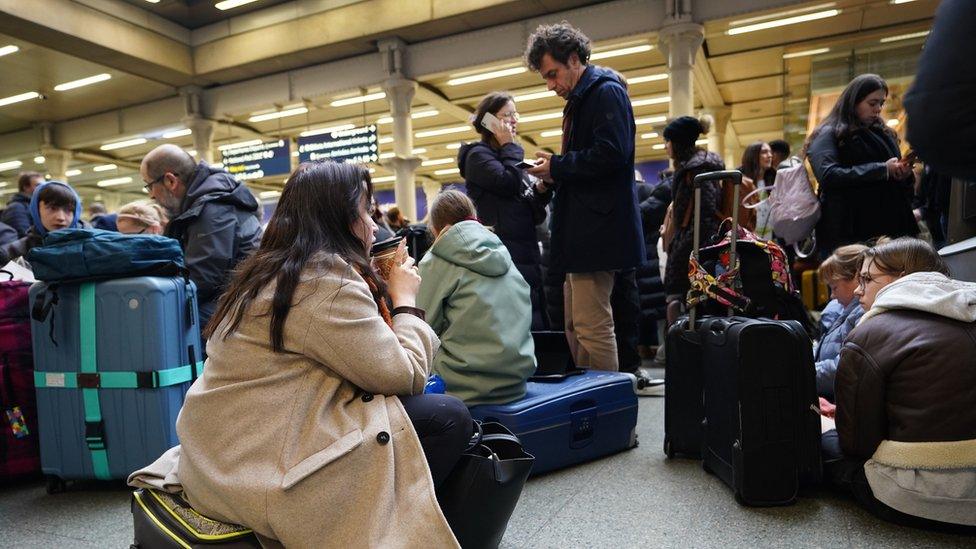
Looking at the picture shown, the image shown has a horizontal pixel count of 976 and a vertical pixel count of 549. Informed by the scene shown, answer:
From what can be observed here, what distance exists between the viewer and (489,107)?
3.32 metres

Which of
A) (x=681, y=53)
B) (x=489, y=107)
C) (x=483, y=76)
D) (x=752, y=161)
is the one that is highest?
(x=483, y=76)

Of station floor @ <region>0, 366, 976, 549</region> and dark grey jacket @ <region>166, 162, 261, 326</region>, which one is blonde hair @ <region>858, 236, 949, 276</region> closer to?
station floor @ <region>0, 366, 976, 549</region>

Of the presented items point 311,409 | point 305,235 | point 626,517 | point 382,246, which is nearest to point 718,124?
point 626,517

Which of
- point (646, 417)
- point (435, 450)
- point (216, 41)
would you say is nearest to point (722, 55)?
point (216, 41)

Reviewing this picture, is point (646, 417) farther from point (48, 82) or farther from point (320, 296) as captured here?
point (48, 82)

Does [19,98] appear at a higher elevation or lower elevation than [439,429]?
higher

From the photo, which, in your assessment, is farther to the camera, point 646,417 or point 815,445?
point 646,417

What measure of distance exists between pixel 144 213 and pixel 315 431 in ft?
8.49

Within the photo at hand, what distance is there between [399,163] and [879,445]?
29.0 feet

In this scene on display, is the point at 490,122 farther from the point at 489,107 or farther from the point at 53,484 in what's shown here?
the point at 53,484

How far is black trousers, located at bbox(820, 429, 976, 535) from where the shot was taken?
5.74 feet

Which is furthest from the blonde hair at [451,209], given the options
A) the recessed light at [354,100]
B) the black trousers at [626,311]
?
the recessed light at [354,100]

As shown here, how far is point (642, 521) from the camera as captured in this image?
191 cm

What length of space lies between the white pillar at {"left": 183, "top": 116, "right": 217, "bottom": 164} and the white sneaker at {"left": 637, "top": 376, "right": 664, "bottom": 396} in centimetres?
962
